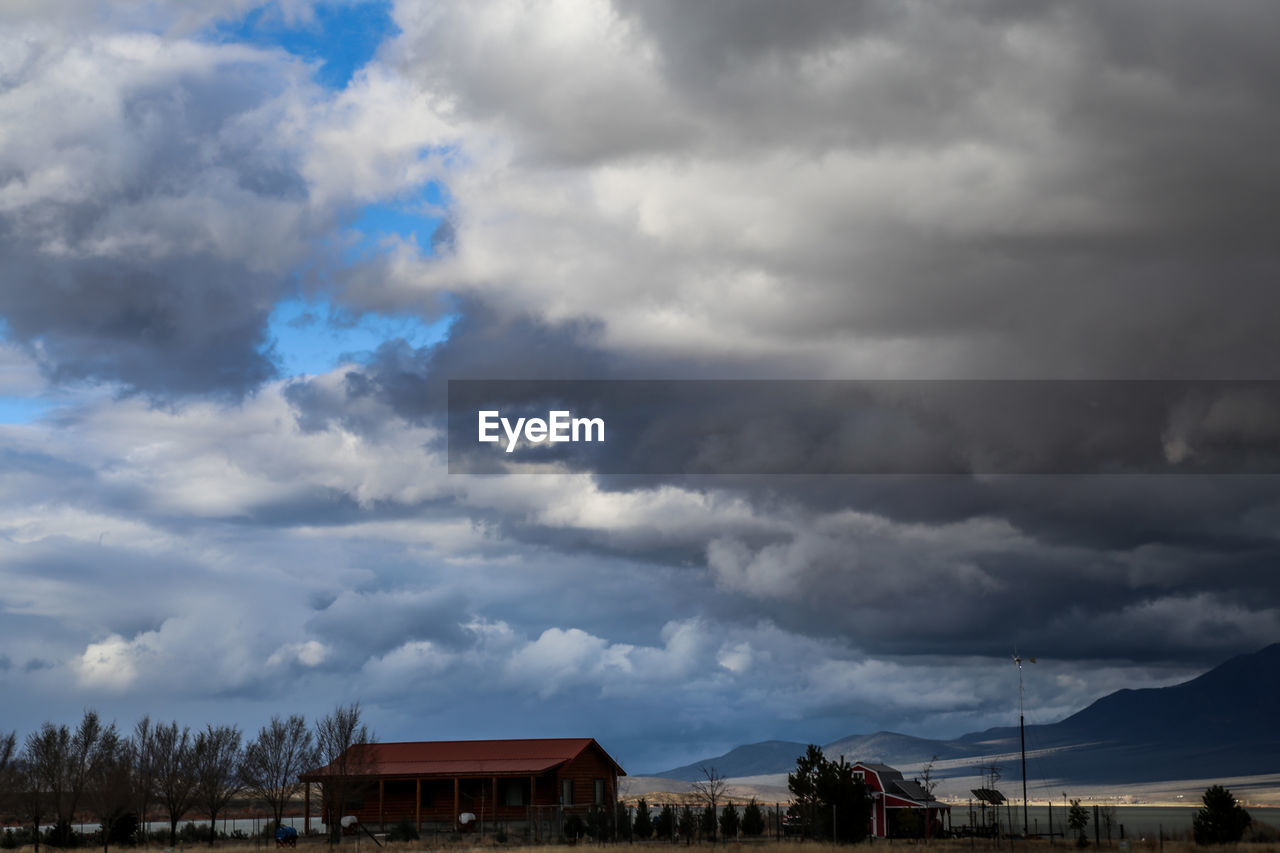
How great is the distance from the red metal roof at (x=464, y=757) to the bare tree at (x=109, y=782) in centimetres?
929

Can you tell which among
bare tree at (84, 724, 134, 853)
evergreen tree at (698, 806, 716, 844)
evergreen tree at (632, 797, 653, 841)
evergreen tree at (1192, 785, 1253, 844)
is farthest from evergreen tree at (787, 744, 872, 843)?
bare tree at (84, 724, 134, 853)

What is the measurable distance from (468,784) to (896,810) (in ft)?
81.5

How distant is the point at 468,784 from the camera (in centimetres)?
7519

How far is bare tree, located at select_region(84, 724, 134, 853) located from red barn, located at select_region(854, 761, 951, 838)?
38071 millimetres

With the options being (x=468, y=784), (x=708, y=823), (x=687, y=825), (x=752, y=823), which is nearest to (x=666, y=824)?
(x=708, y=823)

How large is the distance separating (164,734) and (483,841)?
98.1 ft

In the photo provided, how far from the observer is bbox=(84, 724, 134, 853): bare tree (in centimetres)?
6731

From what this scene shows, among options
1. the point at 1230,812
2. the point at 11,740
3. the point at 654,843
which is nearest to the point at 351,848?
the point at 654,843

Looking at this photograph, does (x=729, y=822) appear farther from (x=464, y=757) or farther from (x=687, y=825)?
Answer: (x=464, y=757)

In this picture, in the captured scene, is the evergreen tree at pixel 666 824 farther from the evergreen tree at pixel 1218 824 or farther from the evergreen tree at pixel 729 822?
the evergreen tree at pixel 1218 824

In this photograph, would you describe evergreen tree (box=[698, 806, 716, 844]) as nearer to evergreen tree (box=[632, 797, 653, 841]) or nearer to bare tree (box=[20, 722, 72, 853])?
evergreen tree (box=[632, 797, 653, 841])

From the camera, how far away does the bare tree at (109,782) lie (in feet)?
221

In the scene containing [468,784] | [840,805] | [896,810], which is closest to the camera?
[840,805]

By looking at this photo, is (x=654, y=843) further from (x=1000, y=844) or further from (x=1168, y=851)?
(x=1168, y=851)
